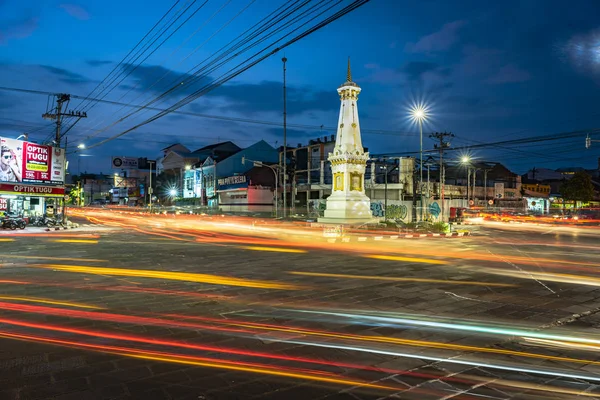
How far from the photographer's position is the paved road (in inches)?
159

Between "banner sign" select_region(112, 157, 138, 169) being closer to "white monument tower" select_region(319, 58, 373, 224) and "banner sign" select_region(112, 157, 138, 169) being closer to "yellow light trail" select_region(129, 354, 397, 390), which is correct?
"white monument tower" select_region(319, 58, 373, 224)

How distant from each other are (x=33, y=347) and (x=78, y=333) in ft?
2.03

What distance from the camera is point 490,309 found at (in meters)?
7.09

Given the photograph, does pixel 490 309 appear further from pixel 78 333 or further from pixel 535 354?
pixel 78 333

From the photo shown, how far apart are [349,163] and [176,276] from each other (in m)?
22.0

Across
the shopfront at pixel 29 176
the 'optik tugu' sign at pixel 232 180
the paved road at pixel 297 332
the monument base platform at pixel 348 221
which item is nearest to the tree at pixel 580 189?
the monument base platform at pixel 348 221

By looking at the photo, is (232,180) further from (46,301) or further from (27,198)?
(46,301)

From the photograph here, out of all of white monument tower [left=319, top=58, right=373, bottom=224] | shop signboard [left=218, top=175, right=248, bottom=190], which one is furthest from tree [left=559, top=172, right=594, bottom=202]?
shop signboard [left=218, top=175, right=248, bottom=190]

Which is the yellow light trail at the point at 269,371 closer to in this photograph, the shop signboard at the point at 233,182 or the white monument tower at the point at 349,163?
the white monument tower at the point at 349,163

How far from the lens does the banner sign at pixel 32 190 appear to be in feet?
97.8

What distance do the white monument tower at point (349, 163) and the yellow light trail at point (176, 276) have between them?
20.3 m

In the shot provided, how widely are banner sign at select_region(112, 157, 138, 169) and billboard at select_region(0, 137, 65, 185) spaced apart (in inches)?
2778

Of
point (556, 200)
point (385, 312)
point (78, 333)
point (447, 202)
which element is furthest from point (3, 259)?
point (556, 200)

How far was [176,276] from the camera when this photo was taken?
33.1 ft
